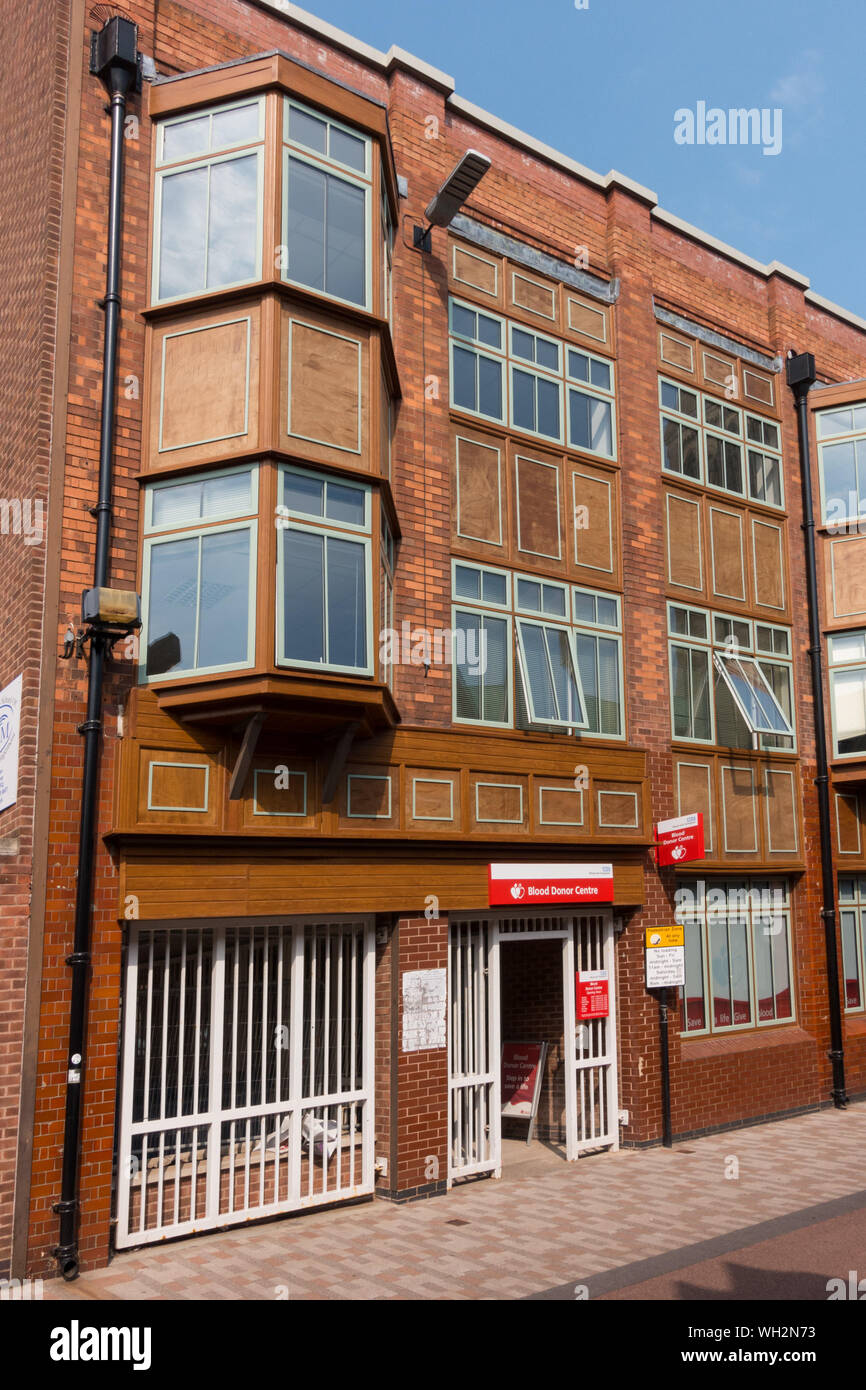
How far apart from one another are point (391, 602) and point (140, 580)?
271 cm

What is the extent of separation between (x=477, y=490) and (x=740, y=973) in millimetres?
7135

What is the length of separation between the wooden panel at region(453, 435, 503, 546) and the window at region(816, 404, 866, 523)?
672 cm

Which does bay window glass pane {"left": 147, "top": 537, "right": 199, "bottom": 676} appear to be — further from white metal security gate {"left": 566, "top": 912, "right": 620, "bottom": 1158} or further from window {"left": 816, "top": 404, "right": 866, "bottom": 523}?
window {"left": 816, "top": 404, "right": 866, "bottom": 523}

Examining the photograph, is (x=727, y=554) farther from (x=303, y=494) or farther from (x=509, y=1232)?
(x=509, y=1232)

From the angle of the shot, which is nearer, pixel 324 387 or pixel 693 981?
pixel 324 387

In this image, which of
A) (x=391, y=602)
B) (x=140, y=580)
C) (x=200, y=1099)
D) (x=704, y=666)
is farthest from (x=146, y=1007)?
(x=704, y=666)

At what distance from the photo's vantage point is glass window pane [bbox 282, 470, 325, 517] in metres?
9.18

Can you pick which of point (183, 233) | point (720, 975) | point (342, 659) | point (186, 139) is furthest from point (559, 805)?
point (186, 139)

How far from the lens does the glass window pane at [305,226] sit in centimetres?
960

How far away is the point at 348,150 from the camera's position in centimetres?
1023

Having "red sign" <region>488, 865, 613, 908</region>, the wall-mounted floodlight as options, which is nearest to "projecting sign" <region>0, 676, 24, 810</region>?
"red sign" <region>488, 865, 613, 908</region>

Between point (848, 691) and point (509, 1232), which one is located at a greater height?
point (848, 691)

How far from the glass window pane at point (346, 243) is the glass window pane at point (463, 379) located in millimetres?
2234
